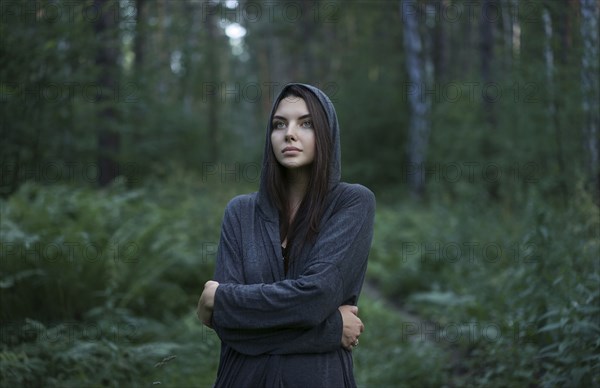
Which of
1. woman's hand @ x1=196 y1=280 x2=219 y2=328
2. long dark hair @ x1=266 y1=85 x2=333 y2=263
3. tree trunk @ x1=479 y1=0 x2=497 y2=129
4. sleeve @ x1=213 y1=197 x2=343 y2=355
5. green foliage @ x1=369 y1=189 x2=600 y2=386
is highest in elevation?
tree trunk @ x1=479 y1=0 x2=497 y2=129

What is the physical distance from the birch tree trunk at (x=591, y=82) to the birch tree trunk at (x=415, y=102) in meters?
12.9

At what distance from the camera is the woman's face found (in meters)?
3.04

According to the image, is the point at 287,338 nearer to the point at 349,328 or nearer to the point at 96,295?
the point at 349,328

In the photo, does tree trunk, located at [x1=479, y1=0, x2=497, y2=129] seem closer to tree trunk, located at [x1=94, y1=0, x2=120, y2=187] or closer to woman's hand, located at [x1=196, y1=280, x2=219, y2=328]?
tree trunk, located at [x1=94, y1=0, x2=120, y2=187]

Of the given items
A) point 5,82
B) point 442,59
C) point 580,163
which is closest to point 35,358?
point 5,82

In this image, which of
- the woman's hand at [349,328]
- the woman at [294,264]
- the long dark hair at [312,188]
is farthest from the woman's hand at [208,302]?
the woman's hand at [349,328]

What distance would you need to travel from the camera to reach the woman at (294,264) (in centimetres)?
279

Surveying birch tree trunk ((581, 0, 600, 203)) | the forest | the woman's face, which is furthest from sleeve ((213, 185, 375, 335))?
birch tree trunk ((581, 0, 600, 203))

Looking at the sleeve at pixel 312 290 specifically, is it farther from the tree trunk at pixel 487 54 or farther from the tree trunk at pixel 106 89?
the tree trunk at pixel 487 54

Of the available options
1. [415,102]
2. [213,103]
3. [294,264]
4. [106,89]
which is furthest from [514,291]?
[213,103]

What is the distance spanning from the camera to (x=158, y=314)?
24.9 ft

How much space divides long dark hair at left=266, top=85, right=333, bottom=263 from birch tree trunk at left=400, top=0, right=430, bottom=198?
1700 centimetres

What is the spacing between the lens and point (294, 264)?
3004 millimetres

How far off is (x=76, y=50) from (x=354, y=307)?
7.13 meters
